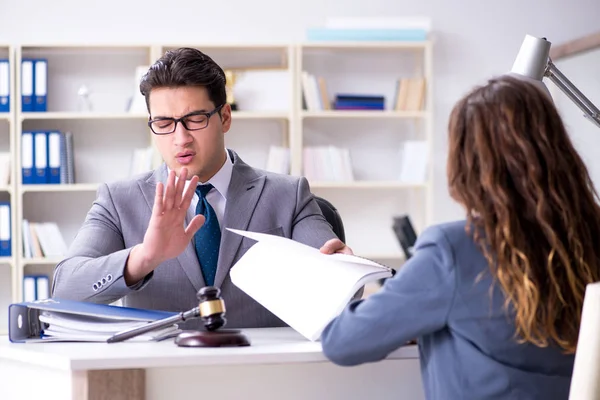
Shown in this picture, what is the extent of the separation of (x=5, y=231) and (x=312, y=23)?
2039 millimetres

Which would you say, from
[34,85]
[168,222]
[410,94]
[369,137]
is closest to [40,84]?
[34,85]

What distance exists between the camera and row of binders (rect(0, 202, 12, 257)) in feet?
15.4

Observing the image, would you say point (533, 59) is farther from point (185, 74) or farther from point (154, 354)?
point (154, 354)

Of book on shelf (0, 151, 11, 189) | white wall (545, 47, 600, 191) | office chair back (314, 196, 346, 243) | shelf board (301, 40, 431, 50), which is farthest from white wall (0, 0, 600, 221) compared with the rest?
office chair back (314, 196, 346, 243)

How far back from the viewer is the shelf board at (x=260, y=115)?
187 inches

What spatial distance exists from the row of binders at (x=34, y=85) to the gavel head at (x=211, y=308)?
3.57 meters

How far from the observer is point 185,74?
6.66 feet

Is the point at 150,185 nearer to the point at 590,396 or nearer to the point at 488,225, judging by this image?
the point at 488,225

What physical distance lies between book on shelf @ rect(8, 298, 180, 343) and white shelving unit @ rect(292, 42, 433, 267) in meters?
3.56

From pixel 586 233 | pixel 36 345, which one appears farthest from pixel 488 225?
pixel 36 345

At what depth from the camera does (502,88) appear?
126cm

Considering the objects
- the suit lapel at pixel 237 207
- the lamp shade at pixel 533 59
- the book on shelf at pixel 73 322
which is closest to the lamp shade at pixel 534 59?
the lamp shade at pixel 533 59

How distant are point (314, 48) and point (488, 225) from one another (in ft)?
12.8

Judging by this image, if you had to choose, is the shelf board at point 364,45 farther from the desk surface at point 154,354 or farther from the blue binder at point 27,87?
the desk surface at point 154,354
